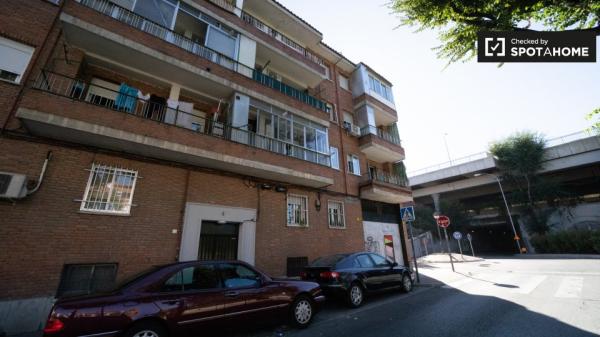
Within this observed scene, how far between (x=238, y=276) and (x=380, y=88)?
17932mm

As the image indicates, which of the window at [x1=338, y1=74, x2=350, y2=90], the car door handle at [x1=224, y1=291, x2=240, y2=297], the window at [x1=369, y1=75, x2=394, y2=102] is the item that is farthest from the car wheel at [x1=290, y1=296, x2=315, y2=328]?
the window at [x1=369, y1=75, x2=394, y2=102]

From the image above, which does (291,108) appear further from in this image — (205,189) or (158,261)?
(158,261)

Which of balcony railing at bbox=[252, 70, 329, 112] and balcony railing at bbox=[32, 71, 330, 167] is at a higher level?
balcony railing at bbox=[252, 70, 329, 112]

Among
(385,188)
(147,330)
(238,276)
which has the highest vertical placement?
(385,188)

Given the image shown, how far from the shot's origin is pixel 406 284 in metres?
8.62

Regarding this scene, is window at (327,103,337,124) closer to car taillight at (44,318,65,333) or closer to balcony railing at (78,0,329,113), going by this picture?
balcony railing at (78,0,329,113)

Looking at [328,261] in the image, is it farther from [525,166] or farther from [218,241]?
[525,166]

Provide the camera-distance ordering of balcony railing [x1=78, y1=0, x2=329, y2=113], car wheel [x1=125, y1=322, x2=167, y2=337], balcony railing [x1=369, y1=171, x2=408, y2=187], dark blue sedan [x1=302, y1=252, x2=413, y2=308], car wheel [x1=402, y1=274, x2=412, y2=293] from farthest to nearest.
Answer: balcony railing [x1=369, y1=171, x2=408, y2=187], car wheel [x1=402, y1=274, x2=412, y2=293], balcony railing [x1=78, y1=0, x2=329, y2=113], dark blue sedan [x1=302, y1=252, x2=413, y2=308], car wheel [x1=125, y1=322, x2=167, y2=337]

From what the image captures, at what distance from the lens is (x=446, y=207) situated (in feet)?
120

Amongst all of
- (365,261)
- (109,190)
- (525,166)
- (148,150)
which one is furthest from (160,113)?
(525,166)

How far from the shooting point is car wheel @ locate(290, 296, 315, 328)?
17.0 ft

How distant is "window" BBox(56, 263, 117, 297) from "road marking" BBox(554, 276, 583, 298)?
40.1ft

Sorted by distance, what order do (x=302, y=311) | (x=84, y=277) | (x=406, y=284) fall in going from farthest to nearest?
1. (x=406, y=284)
2. (x=84, y=277)
3. (x=302, y=311)

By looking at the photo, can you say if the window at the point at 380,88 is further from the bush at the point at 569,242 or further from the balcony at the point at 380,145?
the bush at the point at 569,242
